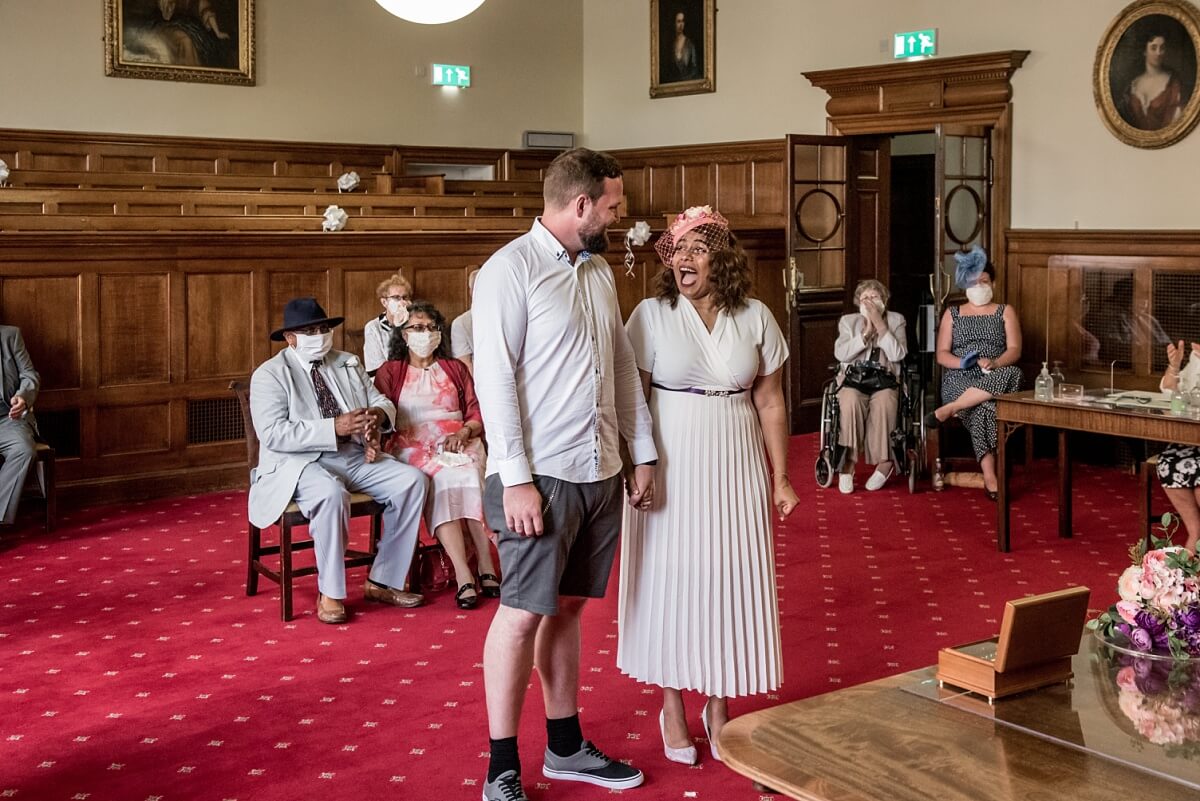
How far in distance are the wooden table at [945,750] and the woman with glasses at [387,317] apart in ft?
13.0

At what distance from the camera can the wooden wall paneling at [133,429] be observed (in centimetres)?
762

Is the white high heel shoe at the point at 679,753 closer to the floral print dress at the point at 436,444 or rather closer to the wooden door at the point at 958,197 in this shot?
the floral print dress at the point at 436,444

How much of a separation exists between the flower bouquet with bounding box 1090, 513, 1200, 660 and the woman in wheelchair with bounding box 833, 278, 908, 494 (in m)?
4.90

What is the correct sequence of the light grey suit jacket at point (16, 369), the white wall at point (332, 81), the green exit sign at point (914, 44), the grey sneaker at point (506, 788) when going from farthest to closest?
the white wall at point (332, 81) < the green exit sign at point (914, 44) < the light grey suit jacket at point (16, 369) < the grey sneaker at point (506, 788)

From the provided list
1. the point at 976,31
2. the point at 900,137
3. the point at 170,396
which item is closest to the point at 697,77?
the point at 900,137

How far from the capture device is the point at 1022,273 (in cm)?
959

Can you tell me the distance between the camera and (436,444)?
5.78 meters

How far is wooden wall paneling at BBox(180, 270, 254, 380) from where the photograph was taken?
788 centimetres

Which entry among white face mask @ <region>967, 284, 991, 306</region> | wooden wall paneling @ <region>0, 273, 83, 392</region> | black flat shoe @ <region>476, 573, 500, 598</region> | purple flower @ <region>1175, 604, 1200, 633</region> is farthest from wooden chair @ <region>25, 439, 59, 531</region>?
purple flower @ <region>1175, 604, 1200, 633</region>

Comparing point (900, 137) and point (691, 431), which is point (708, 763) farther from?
point (900, 137)

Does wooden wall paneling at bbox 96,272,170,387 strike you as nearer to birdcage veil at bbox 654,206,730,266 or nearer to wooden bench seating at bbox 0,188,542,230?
wooden bench seating at bbox 0,188,542,230

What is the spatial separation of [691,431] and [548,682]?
0.77 meters

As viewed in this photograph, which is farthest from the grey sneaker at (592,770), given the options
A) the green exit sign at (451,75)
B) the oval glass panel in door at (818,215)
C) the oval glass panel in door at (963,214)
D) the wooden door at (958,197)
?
the green exit sign at (451,75)

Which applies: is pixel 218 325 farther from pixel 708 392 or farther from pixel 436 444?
pixel 708 392
